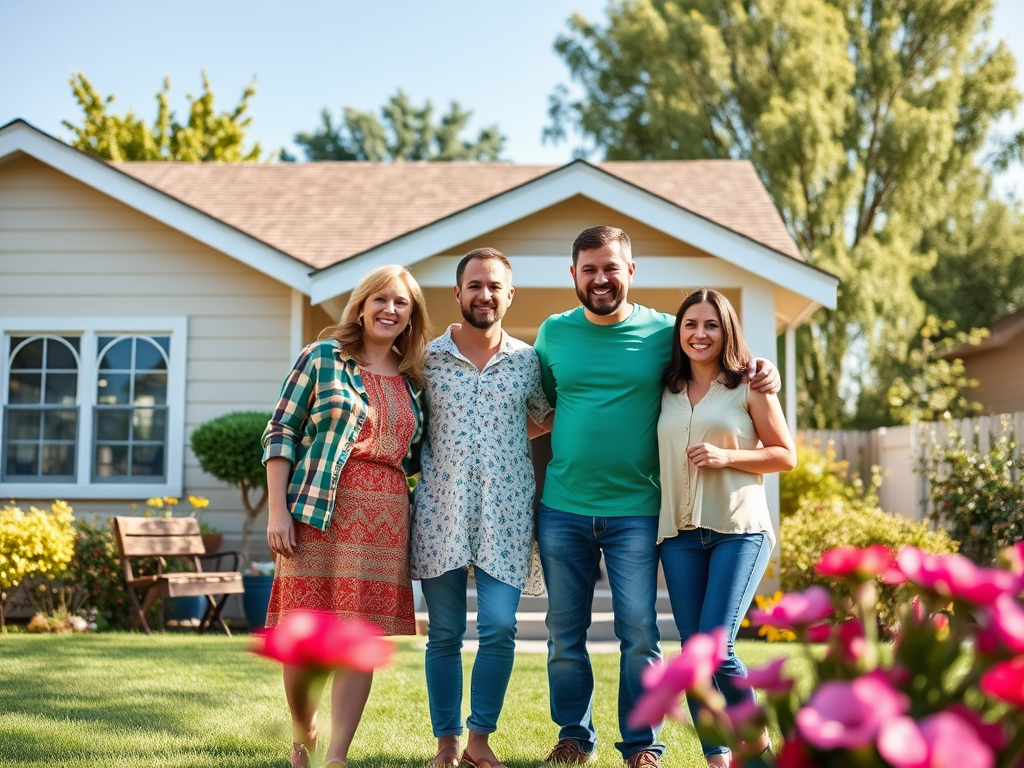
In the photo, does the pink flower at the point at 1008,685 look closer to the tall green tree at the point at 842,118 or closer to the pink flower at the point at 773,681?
the pink flower at the point at 773,681

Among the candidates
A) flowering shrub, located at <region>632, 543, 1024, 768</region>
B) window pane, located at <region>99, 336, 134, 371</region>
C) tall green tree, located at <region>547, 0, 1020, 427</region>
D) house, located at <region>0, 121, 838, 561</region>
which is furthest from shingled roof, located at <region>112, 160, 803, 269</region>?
flowering shrub, located at <region>632, 543, 1024, 768</region>

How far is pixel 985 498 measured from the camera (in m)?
9.43

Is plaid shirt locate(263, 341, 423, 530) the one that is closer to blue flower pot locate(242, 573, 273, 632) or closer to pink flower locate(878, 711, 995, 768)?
pink flower locate(878, 711, 995, 768)

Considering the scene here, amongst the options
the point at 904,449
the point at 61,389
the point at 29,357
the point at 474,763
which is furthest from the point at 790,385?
the point at 29,357

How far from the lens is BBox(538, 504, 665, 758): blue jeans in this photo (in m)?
3.85

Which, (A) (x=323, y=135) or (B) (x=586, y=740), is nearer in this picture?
(B) (x=586, y=740)

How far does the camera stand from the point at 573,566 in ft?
13.0

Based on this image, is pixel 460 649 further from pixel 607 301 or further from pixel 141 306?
pixel 141 306

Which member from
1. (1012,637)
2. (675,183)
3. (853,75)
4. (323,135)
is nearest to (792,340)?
(675,183)

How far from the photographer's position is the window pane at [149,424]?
371 inches

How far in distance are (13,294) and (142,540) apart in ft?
9.42

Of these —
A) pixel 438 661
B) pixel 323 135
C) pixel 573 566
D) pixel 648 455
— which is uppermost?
pixel 323 135

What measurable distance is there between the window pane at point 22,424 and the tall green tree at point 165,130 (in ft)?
40.4

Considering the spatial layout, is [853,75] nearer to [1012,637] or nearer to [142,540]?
[142,540]
